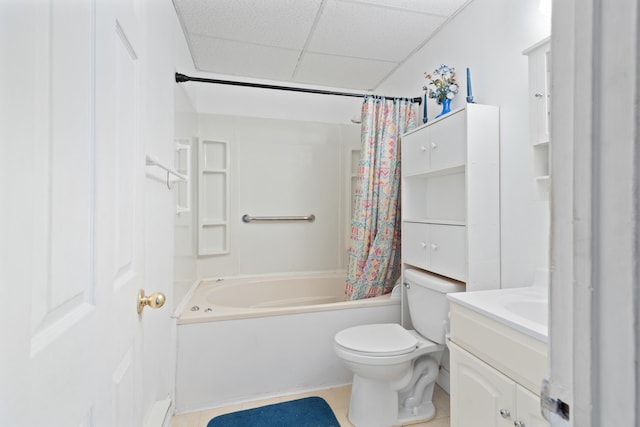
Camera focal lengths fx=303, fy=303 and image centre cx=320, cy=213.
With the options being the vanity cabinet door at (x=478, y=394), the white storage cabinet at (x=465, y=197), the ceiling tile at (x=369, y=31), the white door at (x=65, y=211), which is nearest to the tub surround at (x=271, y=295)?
the white storage cabinet at (x=465, y=197)

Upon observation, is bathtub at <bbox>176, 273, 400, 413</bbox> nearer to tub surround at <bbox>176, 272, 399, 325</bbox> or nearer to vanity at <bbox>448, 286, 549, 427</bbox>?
tub surround at <bbox>176, 272, 399, 325</bbox>

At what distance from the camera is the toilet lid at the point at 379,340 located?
4.90 ft

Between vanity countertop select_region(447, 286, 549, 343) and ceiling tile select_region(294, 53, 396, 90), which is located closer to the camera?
vanity countertop select_region(447, 286, 549, 343)

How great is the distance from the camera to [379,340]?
1.61m

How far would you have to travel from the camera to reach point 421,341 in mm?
1658

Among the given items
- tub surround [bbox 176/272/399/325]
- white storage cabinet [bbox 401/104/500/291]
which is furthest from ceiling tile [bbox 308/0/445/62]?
tub surround [bbox 176/272/399/325]

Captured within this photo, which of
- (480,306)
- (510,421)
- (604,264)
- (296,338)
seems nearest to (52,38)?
(604,264)

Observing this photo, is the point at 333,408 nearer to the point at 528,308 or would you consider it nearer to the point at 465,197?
the point at 528,308

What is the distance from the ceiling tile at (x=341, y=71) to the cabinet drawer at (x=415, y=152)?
760 millimetres

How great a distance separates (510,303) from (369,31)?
1708mm

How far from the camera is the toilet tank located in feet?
5.14

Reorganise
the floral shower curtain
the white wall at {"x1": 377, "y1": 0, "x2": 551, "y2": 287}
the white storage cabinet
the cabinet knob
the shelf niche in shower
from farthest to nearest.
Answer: the shelf niche in shower → the floral shower curtain → the white storage cabinet → the white wall at {"x1": 377, "y1": 0, "x2": 551, "y2": 287} → the cabinet knob

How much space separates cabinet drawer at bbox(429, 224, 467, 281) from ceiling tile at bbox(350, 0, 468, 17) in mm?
1214

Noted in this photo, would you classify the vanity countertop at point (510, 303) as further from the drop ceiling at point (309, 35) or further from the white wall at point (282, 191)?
the white wall at point (282, 191)
